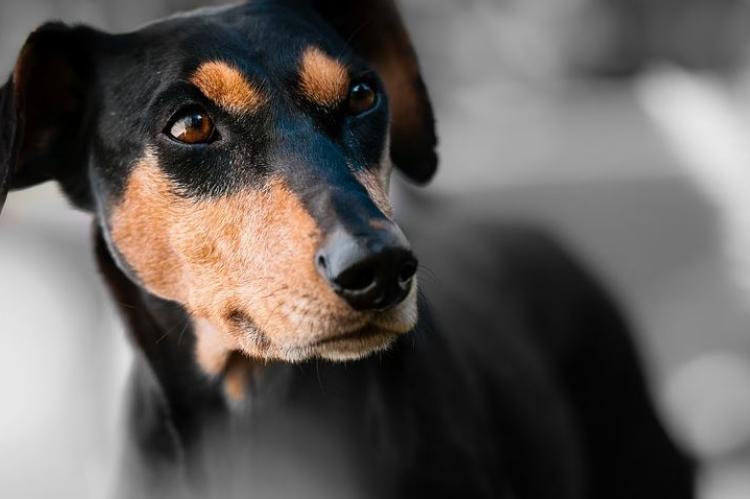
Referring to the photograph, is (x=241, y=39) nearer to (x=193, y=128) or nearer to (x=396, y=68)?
(x=193, y=128)

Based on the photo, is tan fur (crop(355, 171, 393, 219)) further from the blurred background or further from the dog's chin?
the blurred background

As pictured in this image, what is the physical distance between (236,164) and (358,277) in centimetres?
51

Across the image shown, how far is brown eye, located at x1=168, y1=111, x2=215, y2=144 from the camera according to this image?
8.25 ft

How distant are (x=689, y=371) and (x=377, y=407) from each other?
4.67 metres

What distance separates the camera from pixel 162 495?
2.83 metres

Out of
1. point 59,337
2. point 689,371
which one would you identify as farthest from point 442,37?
point 59,337

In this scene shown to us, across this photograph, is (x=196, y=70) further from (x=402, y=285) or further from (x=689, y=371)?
(x=689, y=371)

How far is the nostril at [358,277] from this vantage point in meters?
2.14

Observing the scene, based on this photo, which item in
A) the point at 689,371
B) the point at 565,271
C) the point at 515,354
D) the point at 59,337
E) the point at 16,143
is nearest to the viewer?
the point at 16,143

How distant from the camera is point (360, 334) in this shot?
2281 millimetres

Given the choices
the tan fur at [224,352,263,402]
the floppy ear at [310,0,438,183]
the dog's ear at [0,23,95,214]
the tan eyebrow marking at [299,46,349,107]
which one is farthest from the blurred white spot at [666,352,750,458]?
the dog's ear at [0,23,95,214]

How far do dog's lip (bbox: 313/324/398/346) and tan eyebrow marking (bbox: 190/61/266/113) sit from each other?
0.59 m

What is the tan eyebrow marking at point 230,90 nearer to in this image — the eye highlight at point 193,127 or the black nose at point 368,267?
the eye highlight at point 193,127

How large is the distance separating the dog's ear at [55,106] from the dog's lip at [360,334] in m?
0.98
